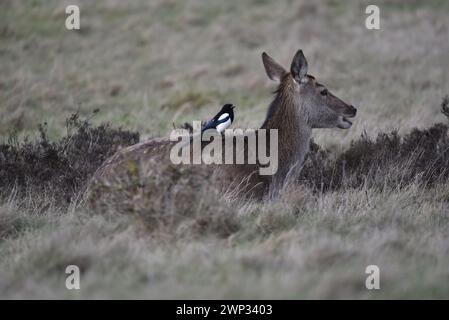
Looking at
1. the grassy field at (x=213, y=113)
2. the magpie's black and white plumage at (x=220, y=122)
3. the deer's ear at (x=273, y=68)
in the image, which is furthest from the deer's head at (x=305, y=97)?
the grassy field at (x=213, y=113)

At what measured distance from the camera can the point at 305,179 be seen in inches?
374

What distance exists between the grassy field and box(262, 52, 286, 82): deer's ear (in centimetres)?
140

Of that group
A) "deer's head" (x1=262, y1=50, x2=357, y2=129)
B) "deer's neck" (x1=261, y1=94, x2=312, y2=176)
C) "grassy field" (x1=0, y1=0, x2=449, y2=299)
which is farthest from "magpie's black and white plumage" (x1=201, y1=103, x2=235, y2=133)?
"grassy field" (x1=0, y1=0, x2=449, y2=299)

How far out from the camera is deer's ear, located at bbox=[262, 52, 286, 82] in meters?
8.80

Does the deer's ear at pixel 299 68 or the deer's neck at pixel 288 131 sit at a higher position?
the deer's ear at pixel 299 68

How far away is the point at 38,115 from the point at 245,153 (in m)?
6.15

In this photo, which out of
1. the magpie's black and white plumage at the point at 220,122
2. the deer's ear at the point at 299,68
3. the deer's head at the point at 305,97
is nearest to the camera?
the deer's ear at the point at 299,68

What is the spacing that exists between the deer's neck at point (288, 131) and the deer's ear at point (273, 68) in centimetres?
27

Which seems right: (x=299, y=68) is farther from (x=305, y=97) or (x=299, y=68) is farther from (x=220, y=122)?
(x=220, y=122)

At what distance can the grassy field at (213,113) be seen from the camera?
6.02m

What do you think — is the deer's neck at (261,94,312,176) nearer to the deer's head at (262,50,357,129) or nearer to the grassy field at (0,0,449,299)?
the deer's head at (262,50,357,129)

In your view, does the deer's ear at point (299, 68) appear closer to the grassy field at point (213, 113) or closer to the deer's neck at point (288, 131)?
the deer's neck at point (288, 131)
